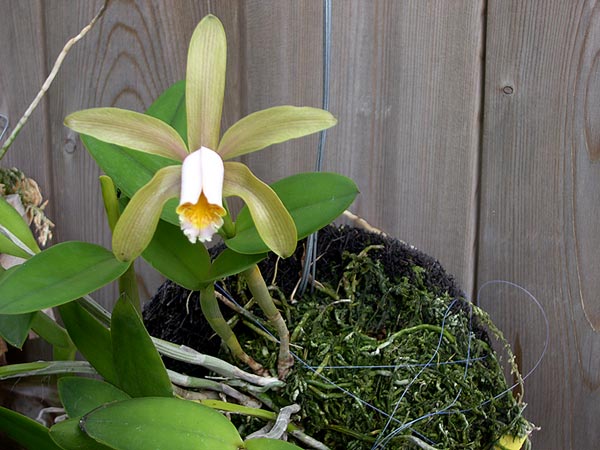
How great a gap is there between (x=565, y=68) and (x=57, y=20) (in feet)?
2.27

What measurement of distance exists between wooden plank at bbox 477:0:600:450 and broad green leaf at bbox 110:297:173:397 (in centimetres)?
57

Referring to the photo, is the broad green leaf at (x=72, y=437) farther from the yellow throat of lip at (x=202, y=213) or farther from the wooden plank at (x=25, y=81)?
the wooden plank at (x=25, y=81)

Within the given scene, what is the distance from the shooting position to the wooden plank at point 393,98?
2.98 ft

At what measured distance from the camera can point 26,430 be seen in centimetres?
58

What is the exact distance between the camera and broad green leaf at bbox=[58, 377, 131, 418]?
21.7 inches

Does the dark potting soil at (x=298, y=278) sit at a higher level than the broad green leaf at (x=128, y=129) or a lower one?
lower

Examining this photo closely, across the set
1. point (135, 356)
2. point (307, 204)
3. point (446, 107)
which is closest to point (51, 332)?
point (135, 356)

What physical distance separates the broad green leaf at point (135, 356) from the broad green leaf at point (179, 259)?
0.23 ft

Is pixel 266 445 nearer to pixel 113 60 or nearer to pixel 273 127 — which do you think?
pixel 273 127

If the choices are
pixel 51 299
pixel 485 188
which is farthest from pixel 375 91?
pixel 51 299

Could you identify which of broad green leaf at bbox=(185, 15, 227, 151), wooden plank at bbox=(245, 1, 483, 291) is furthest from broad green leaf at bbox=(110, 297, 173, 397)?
wooden plank at bbox=(245, 1, 483, 291)

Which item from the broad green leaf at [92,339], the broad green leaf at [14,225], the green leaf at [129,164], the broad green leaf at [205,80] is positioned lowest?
the broad green leaf at [92,339]

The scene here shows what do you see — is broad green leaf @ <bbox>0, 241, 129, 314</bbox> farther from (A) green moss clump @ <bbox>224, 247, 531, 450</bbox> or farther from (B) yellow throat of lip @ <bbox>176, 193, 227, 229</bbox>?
(A) green moss clump @ <bbox>224, 247, 531, 450</bbox>

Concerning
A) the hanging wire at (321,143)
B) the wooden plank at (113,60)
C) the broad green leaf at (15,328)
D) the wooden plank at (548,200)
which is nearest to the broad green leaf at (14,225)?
the broad green leaf at (15,328)
